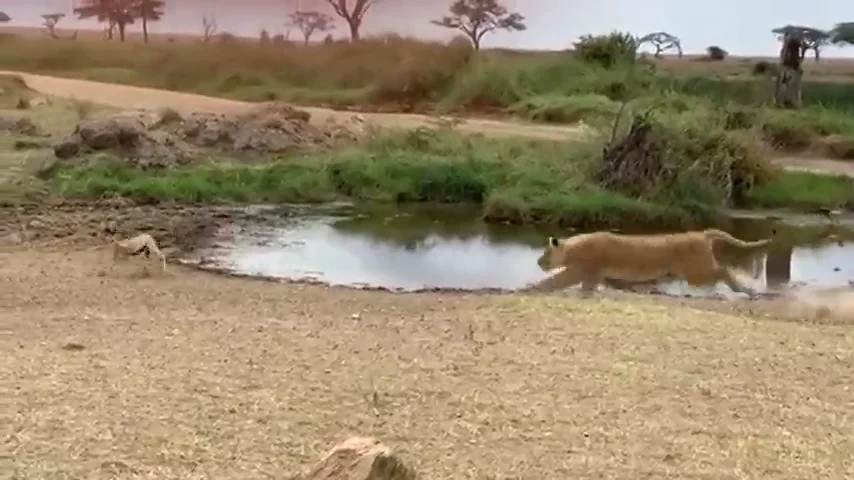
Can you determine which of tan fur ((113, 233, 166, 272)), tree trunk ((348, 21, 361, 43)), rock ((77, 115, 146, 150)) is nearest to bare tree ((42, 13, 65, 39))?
rock ((77, 115, 146, 150))

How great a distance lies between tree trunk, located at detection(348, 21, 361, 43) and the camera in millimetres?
15336

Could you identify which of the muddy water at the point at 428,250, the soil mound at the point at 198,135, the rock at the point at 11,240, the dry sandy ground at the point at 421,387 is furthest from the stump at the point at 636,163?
the rock at the point at 11,240

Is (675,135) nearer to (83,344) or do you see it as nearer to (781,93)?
(781,93)

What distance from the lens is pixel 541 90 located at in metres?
17.2

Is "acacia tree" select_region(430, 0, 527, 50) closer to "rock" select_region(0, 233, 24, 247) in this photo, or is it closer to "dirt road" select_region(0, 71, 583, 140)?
"dirt road" select_region(0, 71, 583, 140)

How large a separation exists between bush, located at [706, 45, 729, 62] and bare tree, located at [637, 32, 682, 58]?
17.6 inches

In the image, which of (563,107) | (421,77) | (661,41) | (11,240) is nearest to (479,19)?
(421,77)

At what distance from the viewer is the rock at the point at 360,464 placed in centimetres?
277

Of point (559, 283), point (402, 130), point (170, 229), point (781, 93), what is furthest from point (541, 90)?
point (559, 283)

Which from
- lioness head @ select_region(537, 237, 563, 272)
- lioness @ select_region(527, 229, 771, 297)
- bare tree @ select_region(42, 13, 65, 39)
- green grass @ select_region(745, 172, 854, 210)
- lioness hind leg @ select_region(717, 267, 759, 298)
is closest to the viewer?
lioness @ select_region(527, 229, 771, 297)

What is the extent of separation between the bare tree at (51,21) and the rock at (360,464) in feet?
41.0

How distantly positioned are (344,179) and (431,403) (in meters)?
7.55

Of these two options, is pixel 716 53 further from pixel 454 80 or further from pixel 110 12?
pixel 110 12

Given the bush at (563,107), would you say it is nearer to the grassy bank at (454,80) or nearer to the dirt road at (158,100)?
the grassy bank at (454,80)
